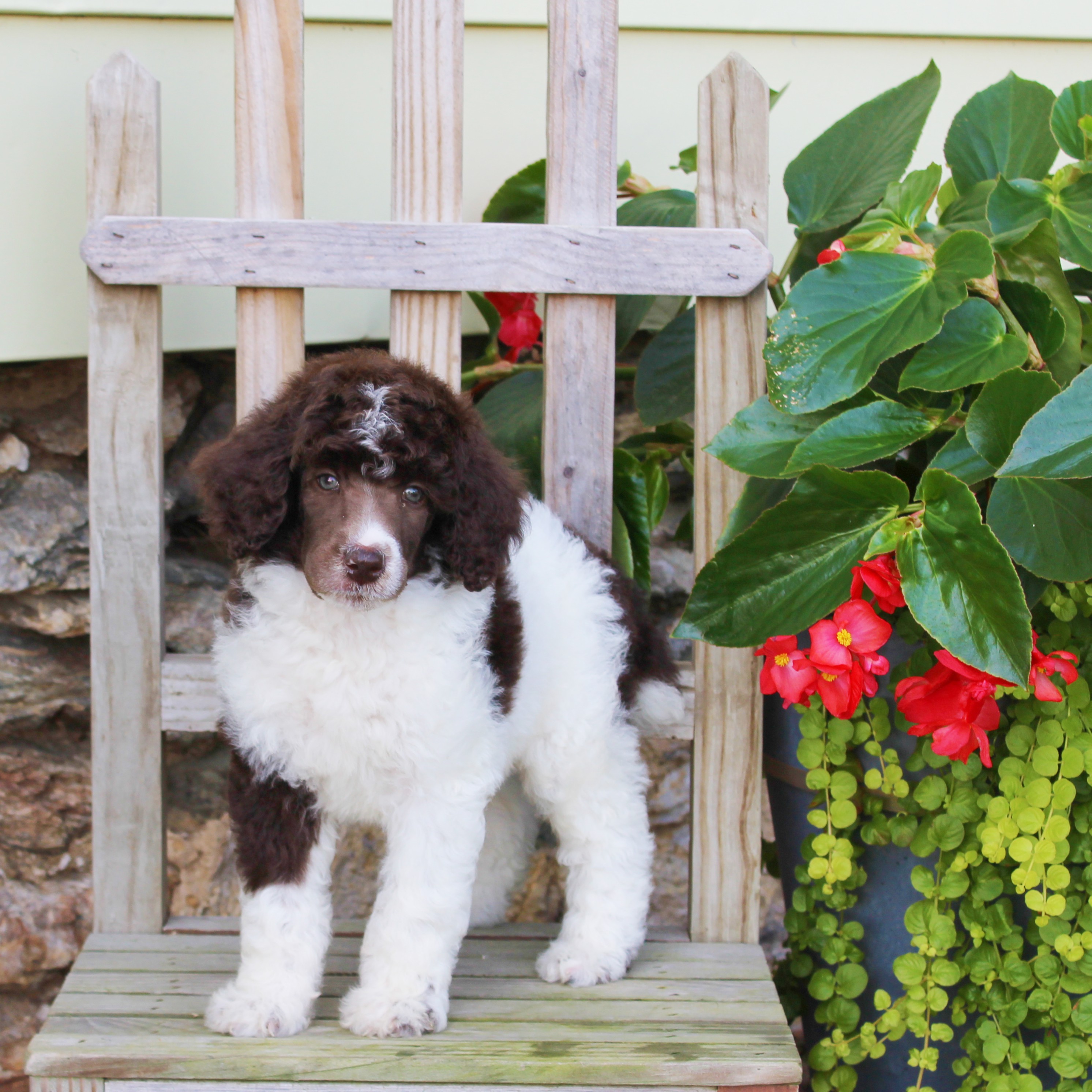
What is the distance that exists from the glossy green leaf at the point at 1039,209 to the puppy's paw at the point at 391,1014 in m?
1.63

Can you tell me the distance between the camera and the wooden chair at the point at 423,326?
2172 millimetres

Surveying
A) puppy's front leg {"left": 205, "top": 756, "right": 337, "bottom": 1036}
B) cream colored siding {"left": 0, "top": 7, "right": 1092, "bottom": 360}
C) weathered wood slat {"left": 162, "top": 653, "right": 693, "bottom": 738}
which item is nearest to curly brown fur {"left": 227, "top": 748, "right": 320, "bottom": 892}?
puppy's front leg {"left": 205, "top": 756, "right": 337, "bottom": 1036}

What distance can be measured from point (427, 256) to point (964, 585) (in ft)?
3.74

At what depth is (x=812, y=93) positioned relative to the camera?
2.77 meters

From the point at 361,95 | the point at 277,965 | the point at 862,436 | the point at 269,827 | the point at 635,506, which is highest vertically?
the point at 361,95

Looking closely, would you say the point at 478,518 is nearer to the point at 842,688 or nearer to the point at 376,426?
the point at 376,426

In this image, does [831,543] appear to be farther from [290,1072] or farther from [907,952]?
[290,1072]

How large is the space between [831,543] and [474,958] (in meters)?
1.06

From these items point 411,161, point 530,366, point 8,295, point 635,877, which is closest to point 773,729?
point 635,877

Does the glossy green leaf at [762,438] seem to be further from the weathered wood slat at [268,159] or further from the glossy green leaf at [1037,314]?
the weathered wood slat at [268,159]

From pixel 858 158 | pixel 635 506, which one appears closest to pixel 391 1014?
pixel 635 506

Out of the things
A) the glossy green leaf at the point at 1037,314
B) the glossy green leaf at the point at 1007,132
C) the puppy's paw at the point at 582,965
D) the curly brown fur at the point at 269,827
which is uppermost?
the glossy green leaf at the point at 1007,132

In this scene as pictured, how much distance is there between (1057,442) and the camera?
165 cm

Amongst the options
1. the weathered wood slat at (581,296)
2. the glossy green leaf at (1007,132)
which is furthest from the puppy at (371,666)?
the glossy green leaf at (1007,132)
